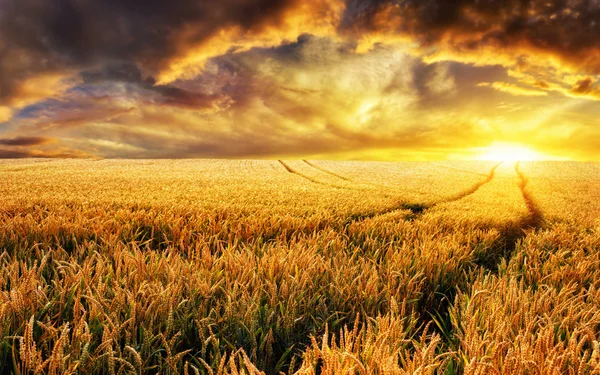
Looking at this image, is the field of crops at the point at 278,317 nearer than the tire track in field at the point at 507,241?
Yes

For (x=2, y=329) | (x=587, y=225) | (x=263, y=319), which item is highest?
→ (x=2, y=329)

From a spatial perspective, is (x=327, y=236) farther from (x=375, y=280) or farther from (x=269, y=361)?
(x=269, y=361)

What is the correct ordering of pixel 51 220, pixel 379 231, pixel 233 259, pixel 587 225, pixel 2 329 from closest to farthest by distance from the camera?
1. pixel 2 329
2. pixel 233 259
3. pixel 51 220
4. pixel 379 231
5. pixel 587 225

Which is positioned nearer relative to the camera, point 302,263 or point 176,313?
point 176,313

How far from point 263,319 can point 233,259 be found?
111cm

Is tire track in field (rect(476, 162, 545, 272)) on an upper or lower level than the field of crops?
lower

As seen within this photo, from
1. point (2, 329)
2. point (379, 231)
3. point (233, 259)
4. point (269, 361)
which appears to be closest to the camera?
point (2, 329)

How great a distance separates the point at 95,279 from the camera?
2.54 metres

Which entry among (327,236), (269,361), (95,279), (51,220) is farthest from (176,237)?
(269,361)

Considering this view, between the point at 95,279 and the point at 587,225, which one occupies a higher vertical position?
the point at 95,279

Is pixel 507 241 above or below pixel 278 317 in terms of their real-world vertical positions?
below

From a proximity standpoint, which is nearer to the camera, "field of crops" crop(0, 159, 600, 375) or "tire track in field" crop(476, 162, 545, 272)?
Answer: "field of crops" crop(0, 159, 600, 375)

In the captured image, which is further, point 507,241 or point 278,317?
point 507,241

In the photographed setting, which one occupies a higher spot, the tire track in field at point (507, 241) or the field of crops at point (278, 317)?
the field of crops at point (278, 317)
